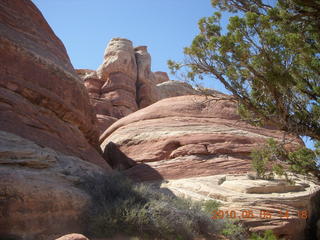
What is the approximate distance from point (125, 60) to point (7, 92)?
88.0 ft

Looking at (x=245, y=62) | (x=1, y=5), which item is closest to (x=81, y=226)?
(x=245, y=62)

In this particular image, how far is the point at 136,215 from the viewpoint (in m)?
6.37

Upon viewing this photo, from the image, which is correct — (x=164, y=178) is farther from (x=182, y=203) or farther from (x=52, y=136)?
(x=52, y=136)

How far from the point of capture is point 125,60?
34.9 meters

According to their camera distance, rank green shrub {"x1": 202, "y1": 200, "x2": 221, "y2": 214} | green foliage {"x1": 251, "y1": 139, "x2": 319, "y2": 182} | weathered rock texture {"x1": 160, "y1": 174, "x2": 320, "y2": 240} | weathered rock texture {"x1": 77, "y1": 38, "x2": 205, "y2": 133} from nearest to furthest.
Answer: green foliage {"x1": 251, "y1": 139, "x2": 319, "y2": 182} → green shrub {"x1": 202, "y1": 200, "x2": 221, "y2": 214} → weathered rock texture {"x1": 160, "y1": 174, "x2": 320, "y2": 240} → weathered rock texture {"x1": 77, "y1": 38, "x2": 205, "y2": 133}

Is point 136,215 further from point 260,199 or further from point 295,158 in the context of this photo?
point 295,158

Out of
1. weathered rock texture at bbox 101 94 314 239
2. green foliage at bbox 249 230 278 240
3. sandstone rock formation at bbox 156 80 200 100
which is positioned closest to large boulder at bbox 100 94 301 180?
weathered rock texture at bbox 101 94 314 239

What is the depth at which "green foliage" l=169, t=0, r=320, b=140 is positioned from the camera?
7.09 m

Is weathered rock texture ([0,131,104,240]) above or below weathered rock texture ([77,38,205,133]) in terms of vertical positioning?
below

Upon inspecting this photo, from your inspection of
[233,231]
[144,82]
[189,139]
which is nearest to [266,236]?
[233,231]

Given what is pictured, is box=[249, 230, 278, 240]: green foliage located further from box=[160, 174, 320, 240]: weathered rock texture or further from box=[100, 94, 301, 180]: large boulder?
box=[100, 94, 301, 180]: large boulder

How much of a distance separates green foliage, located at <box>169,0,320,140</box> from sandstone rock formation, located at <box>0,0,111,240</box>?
14.4 ft
